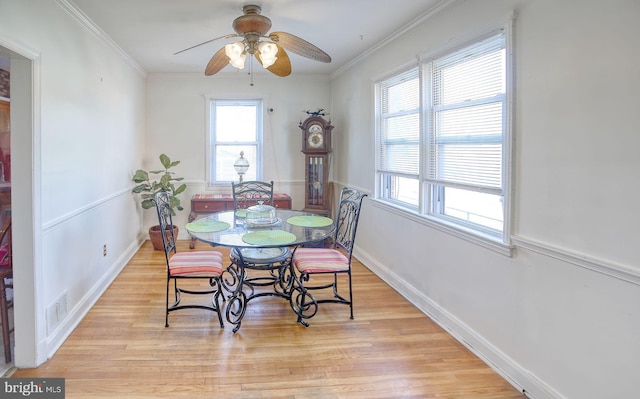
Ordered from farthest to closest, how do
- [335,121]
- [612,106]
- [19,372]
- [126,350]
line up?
[335,121] → [126,350] → [19,372] → [612,106]

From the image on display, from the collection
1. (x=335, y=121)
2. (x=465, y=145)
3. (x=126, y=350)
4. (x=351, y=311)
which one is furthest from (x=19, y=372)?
(x=335, y=121)

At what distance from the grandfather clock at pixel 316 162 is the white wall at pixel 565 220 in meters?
2.69

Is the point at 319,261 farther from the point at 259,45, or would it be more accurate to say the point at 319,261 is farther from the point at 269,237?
the point at 259,45

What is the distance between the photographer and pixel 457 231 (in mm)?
2736

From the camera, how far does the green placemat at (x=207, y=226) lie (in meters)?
2.96

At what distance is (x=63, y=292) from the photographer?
276 cm

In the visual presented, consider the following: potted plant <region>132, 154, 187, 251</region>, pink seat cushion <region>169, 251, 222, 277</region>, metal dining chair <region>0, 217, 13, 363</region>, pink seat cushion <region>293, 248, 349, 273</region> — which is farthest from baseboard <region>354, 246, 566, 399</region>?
potted plant <region>132, 154, 187, 251</region>

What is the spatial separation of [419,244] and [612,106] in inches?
74.1

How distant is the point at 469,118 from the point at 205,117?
4104 millimetres

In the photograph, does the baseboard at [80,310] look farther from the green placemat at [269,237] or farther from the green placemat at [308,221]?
the green placemat at [308,221]

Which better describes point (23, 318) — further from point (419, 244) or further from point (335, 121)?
point (335, 121)

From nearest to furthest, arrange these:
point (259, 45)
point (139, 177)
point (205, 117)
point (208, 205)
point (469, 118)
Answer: point (469, 118), point (259, 45), point (139, 177), point (208, 205), point (205, 117)

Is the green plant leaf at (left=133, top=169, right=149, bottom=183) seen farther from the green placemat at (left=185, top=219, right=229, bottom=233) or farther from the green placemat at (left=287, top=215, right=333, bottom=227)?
the green placemat at (left=287, top=215, right=333, bottom=227)

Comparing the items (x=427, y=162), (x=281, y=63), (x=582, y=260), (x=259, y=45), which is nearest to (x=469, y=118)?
(x=427, y=162)
